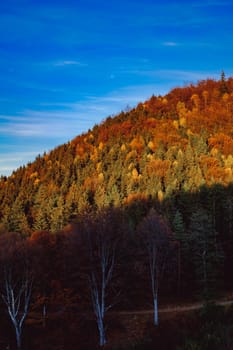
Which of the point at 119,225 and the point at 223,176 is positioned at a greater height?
the point at 223,176

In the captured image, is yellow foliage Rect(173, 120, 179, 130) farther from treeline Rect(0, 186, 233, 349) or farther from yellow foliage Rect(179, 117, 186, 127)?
treeline Rect(0, 186, 233, 349)

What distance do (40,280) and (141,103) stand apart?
135m

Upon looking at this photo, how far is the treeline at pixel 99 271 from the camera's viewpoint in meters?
32.1

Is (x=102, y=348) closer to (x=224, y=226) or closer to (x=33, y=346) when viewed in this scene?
(x=33, y=346)

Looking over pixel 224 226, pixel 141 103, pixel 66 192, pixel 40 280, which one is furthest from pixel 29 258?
pixel 141 103

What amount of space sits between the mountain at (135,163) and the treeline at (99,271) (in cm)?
1311

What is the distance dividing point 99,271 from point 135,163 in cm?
6975

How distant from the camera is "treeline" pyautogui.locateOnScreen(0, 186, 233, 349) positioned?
32.1 meters

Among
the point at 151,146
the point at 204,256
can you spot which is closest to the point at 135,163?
the point at 151,146

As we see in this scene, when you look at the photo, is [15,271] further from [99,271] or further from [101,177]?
[101,177]

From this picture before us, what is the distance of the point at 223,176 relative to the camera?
7656cm

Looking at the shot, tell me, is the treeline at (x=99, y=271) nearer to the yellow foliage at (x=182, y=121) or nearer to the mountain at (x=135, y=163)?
the mountain at (x=135, y=163)

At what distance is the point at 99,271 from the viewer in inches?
1328

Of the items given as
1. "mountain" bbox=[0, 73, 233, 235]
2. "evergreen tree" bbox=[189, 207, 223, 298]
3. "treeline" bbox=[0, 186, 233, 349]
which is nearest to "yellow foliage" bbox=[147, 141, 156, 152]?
"mountain" bbox=[0, 73, 233, 235]
